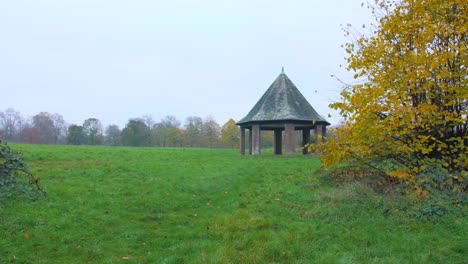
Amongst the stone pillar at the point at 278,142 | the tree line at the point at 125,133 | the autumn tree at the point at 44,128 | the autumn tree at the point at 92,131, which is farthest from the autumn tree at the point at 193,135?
the stone pillar at the point at 278,142

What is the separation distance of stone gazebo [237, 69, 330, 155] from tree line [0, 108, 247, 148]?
31068 millimetres

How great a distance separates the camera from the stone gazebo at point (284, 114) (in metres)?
23.8

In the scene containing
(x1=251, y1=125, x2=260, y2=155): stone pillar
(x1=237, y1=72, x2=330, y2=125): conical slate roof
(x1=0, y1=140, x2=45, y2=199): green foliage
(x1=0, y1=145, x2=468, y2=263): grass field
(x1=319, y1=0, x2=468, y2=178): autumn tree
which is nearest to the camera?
(x1=0, y1=145, x2=468, y2=263): grass field

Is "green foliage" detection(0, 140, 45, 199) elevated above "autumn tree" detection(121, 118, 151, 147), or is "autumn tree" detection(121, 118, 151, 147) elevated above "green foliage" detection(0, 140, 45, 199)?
"autumn tree" detection(121, 118, 151, 147)

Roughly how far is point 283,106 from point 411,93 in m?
17.1

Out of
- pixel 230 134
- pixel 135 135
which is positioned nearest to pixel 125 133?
pixel 135 135

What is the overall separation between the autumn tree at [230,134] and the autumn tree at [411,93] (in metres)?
51.6

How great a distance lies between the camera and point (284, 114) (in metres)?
23.8

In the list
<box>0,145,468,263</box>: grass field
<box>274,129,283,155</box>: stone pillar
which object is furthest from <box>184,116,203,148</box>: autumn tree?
<box>0,145,468,263</box>: grass field

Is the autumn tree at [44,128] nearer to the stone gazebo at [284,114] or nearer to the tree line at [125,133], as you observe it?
the tree line at [125,133]

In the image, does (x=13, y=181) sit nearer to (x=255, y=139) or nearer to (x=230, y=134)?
(x=255, y=139)

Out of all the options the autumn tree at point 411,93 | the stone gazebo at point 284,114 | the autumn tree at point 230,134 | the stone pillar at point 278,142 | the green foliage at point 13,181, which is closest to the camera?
the autumn tree at point 411,93

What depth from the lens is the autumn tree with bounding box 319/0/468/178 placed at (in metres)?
6.77

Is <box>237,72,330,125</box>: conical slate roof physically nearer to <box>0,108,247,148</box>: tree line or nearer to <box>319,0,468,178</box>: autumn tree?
<box>319,0,468,178</box>: autumn tree
